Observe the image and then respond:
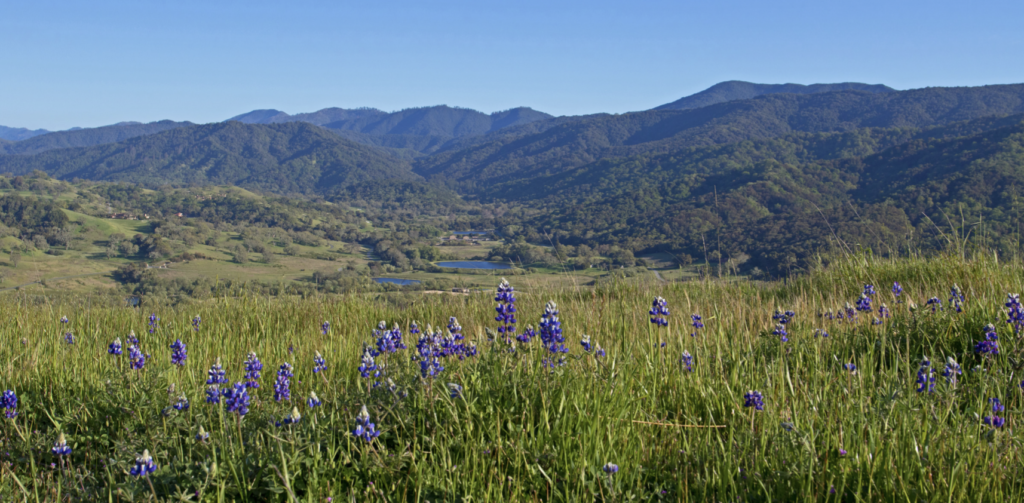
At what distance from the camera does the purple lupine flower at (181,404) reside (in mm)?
2631

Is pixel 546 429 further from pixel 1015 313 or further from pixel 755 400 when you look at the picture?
pixel 1015 313

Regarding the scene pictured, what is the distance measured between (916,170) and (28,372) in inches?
5841

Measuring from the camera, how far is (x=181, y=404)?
2.63 meters

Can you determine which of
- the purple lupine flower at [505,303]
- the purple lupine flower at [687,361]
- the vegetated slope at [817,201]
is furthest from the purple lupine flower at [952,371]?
the vegetated slope at [817,201]

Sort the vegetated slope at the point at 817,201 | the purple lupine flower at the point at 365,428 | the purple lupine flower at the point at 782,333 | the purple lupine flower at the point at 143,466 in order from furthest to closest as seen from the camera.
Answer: the vegetated slope at the point at 817,201
the purple lupine flower at the point at 782,333
the purple lupine flower at the point at 365,428
the purple lupine flower at the point at 143,466

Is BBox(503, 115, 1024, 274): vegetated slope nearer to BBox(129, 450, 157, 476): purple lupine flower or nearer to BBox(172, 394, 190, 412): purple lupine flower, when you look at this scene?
BBox(172, 394, 190, 412): purple lupine flower

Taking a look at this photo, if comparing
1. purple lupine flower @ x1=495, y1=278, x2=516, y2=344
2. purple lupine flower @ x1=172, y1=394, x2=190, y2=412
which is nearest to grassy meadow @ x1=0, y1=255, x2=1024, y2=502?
purple lupine flower @ x1=172, y1=394, x2=190, y2=412

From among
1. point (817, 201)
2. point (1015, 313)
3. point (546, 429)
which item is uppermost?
point (817, 201)

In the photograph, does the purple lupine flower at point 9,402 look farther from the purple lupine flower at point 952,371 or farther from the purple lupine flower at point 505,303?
the purple lupine flower at point 952,371

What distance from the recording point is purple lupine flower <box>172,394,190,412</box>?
8.63 feet

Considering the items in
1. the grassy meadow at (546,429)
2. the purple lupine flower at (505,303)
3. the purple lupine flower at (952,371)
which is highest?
the purple lupine flower at (505,303)

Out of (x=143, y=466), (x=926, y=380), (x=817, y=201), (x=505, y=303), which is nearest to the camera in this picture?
(x=143, y=466)

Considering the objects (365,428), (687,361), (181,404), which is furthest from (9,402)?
(687,361)

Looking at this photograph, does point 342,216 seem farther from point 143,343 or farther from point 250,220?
point 143,343
